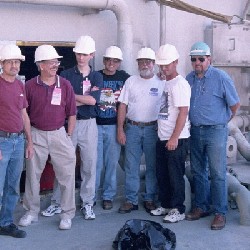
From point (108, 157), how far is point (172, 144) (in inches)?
36.7

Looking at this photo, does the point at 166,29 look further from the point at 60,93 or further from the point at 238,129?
the point at 60,93

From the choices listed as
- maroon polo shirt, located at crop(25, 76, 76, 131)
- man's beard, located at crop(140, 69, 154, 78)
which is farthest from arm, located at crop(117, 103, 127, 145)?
maroon polo shirt, located at crop(25, 76, 76, 131)

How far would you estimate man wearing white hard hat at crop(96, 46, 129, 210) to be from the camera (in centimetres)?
581

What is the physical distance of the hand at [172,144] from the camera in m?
5.34

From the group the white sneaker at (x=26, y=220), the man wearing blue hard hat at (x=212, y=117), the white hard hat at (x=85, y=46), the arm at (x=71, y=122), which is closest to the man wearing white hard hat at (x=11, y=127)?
the white sneaker at (x=26, y=220)

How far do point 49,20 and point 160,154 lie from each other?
2083mm

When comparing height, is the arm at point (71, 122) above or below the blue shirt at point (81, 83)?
below

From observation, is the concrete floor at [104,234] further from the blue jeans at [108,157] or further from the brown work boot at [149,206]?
the blue jeans at [108,157]

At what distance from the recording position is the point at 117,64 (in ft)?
19.2

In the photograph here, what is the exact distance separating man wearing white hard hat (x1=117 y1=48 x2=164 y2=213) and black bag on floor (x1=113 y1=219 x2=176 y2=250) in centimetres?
110

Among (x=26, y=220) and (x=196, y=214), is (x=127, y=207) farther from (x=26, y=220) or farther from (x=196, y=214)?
(x=26, y=220)

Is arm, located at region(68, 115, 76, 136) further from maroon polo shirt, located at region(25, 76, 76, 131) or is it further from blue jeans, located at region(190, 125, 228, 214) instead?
blue jeans, located at region(190, 125, 228, 214)

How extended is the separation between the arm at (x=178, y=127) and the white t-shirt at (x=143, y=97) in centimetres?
50

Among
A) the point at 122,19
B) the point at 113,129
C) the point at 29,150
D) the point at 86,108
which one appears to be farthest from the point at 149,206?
the point at 122,19
